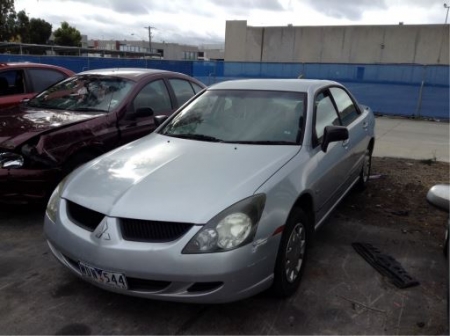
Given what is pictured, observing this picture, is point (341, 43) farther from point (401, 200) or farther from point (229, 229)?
point (229, 229)

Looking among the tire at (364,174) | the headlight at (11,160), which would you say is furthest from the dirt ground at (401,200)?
the headlight at (11,160)

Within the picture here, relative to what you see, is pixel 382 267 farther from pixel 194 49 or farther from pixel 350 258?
pixel 194 49

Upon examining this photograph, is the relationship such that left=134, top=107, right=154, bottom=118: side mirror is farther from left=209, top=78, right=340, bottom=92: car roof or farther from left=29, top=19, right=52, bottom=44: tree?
left=29, top=19, right=52, bottom=44: tree

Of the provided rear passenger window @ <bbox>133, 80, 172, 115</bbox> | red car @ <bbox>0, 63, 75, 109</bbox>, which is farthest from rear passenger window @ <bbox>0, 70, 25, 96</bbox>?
rear passenger window @ <bbox>133, 80, 172, 115</bbox>

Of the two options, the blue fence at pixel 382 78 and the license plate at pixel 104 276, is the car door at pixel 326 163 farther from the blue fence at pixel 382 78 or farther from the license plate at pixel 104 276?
the blue fence at pixel 382 78

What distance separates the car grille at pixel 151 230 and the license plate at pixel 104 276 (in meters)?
0.24

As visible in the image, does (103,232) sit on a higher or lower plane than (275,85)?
lower

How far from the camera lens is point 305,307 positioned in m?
2.91

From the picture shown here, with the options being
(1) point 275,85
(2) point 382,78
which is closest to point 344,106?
(1) point 275,85

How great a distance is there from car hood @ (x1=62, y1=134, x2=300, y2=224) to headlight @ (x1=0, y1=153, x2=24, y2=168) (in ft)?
3.84

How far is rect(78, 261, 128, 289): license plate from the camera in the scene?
2508 mm

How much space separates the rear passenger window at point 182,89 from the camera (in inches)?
233

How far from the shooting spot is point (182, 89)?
6.07 meters

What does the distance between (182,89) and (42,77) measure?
9.05 feet
